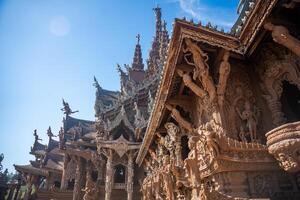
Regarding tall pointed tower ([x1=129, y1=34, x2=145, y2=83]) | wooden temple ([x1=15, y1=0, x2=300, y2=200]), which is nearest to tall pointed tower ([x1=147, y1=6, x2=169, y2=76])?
tall pointed tower ([x1=129, y1=34, x2=145, y2=83])

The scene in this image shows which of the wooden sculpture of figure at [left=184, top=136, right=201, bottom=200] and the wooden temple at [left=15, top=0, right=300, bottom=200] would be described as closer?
the wooden temple at [left=15, top=0, right=300, bottom=200]

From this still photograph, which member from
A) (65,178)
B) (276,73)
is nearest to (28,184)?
(65,178)

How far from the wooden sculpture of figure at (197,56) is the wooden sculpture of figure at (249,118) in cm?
136

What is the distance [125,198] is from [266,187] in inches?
509

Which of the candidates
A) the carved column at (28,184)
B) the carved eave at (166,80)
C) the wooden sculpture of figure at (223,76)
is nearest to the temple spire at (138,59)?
the carved column at (28,184)

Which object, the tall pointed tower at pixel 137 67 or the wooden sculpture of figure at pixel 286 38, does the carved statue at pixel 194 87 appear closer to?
the wooden sculpture of figure at pixel 286 38

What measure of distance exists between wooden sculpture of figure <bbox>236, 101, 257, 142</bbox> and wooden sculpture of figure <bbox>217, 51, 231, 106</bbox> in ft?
1.84

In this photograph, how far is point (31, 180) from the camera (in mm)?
23250

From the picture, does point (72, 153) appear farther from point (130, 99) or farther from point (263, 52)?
point (263, 52)

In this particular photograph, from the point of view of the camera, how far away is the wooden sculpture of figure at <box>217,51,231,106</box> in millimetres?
5777

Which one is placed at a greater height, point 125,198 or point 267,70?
point 267,70

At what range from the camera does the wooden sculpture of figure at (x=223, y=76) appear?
19.0ft

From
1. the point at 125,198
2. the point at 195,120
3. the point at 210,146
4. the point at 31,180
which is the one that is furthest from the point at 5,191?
the point at 210,146

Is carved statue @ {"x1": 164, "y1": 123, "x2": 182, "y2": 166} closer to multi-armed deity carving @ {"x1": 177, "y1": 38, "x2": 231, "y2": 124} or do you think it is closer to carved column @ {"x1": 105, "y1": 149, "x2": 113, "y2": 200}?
multi-armed deity carving @ {"x1": 177, "y1": 38, "x2": 231, "y2": 124}
